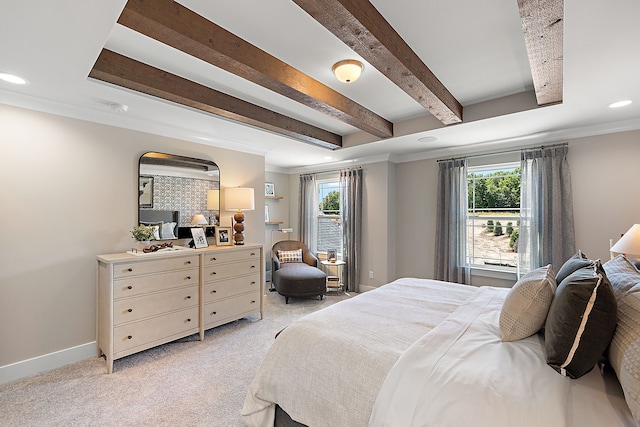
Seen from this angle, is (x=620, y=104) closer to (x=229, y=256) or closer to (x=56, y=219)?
(x=229, y=256)

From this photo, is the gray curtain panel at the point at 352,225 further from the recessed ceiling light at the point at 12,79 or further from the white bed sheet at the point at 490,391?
the recessed ceiling light at the point at 12,79

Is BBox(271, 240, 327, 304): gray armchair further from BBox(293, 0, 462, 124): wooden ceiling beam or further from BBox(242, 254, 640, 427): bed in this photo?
BBox(293, 0, 462, 124): wooden ceiling beam

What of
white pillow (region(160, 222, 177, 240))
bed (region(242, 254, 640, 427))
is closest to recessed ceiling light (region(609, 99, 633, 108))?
bed (region(242, 254, 640, 427))

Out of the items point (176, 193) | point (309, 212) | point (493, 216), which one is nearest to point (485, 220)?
point (493, 216)

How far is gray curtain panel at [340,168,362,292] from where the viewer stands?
5.05 m

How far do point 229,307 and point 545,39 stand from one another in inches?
144

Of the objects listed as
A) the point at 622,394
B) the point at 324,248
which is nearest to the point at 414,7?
the point at 622,394

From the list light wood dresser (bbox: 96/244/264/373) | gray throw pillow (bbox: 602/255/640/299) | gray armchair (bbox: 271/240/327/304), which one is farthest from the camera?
gray armchair (bbox: 271/240/327/304)

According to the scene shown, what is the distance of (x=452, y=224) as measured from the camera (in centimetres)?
423

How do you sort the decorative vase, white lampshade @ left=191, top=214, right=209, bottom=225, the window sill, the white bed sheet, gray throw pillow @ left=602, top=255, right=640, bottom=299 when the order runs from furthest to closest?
the window sill → white lampshade @ left=191, top=214, right=209, bottom=225 → the decorative vase → gray throw pillow @ left=602, top=255, right=640, bottom=299 → the white bed sheet

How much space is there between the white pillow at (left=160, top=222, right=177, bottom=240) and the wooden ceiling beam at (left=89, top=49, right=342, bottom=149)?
4.86ft

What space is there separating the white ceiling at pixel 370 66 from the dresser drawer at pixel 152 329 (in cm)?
203

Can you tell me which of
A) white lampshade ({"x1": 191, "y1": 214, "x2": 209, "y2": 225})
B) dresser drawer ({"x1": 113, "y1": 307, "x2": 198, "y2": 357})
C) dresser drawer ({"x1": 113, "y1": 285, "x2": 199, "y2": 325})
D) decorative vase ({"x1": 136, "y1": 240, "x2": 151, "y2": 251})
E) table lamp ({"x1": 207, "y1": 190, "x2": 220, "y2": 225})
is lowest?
dresser drawer ({"x1": 113, "y1": 307, "x2": 198, "y2": 357})

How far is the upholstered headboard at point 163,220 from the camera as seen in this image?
10.5 feet
